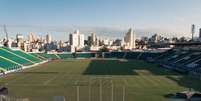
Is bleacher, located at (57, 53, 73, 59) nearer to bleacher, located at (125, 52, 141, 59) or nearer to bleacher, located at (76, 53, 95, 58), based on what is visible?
bleacher, located at (76, 53, 95, 58)

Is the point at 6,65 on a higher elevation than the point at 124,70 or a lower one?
higher

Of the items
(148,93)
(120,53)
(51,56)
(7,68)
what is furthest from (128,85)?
Result: (120,53)

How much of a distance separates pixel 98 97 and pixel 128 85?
37.5 ft

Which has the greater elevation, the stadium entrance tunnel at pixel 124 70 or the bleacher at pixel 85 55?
the stadium entrance tunnel at pixel 124 70

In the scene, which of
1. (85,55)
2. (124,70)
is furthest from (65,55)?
(124,70)

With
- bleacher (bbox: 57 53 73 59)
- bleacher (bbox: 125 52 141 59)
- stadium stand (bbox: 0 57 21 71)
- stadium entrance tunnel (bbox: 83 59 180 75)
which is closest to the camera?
stadium entrance tunnel (bbox: 83 59 180 75)

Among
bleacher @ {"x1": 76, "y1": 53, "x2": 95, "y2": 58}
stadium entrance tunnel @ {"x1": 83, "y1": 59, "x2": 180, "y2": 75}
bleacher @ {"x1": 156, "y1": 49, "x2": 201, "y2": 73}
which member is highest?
bleacher @ {"x1": 156, "y1": 49, "x2": 201, "y2": 73}

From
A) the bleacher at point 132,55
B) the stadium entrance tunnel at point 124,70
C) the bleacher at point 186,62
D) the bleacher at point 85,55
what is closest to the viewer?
the stadium entrance tunnel at point 124,70

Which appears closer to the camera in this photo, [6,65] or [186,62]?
[6,65]

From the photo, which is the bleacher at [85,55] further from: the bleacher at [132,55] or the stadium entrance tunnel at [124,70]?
the stadium entrance tunnel at [124,70]

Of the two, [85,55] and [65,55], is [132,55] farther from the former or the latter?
[65,55]

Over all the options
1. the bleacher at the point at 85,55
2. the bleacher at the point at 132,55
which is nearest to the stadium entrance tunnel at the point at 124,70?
the bleacher at the point at 132,55

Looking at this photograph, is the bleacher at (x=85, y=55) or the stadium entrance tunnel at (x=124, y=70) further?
the bleacher at (x=85, y=55)

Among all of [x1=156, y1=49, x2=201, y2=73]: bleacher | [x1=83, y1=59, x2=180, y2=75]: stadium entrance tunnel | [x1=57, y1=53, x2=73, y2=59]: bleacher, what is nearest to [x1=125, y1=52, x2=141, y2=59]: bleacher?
[x1=57, y1=53, x2=73, y2=59]: bleacher
